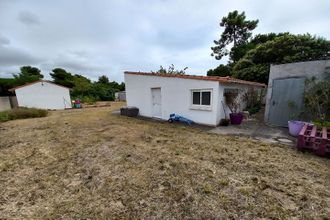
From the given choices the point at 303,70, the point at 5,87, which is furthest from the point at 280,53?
the point at 5,87

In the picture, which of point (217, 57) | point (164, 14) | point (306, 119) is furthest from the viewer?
point (217, 57)

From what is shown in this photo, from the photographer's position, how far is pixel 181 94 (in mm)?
7730

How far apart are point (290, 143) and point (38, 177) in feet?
22.1

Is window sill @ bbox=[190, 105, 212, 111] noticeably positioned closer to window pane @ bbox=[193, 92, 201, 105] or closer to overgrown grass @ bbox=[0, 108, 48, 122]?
window pane @ bbox=[193, 92, 201, 105]

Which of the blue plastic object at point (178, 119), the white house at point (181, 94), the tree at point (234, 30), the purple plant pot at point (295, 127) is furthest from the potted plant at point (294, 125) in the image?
the tree at point (234, 30)

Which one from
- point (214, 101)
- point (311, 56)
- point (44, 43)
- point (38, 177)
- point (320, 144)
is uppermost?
point (44, 43)

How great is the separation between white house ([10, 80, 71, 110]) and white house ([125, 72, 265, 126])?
1159 cm

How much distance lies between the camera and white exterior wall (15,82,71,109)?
49.7 feet

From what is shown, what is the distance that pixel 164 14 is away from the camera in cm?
839

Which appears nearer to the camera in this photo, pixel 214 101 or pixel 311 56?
pixel 214 101

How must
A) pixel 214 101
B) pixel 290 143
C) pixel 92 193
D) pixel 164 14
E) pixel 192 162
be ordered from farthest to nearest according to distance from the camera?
pixel 164 14, pixel 214 101, pixel 290 143, pixel 192 162, pixel 92 193

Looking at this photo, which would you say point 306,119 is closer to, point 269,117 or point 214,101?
point 269,117

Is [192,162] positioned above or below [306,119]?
below

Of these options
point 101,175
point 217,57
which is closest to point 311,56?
point 217,57
